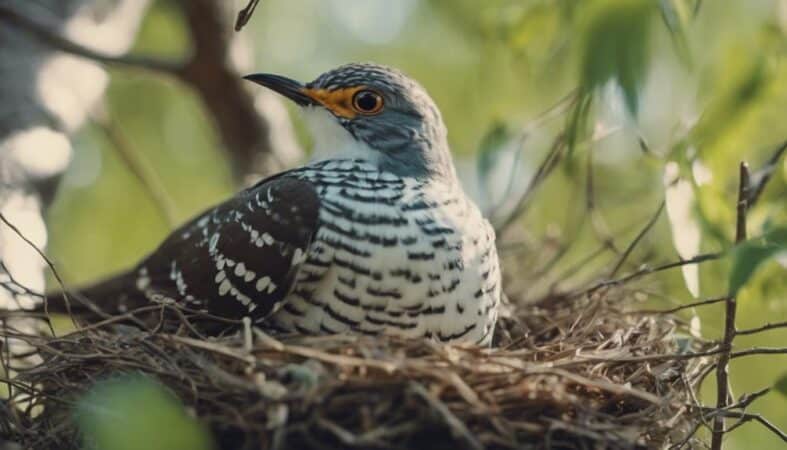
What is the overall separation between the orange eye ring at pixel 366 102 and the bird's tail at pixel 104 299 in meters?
0.99

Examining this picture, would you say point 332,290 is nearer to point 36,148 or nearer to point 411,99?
point 411,99

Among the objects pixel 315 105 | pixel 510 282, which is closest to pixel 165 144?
pixel 510 282

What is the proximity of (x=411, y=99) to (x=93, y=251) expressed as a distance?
334 centimetres

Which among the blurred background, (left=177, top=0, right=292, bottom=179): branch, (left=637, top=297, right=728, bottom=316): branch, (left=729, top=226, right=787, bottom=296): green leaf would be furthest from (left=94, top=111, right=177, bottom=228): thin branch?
(left=729, top=226, right=787, bottom=296): green leaf

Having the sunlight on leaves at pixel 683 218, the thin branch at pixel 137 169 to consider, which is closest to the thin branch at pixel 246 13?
the sunlight on leaves at pixel 683 218

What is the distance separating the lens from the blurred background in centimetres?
339

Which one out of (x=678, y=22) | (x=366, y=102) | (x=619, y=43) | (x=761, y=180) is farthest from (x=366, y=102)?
(x=619, y=43)

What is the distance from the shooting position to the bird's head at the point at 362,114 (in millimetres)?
3939

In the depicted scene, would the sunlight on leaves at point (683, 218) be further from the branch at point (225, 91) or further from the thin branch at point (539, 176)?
the branch at point (225, 91)

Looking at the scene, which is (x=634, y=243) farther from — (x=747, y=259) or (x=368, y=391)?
(x=368, y=391)

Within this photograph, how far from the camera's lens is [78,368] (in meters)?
3.36

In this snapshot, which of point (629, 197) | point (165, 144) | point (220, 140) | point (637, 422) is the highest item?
point (165, 144)

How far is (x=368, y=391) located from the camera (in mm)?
2881

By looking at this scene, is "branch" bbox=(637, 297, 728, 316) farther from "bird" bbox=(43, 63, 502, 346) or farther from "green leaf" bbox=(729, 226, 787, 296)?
"green leaf" bbox=(729, 226, 787, 296)
